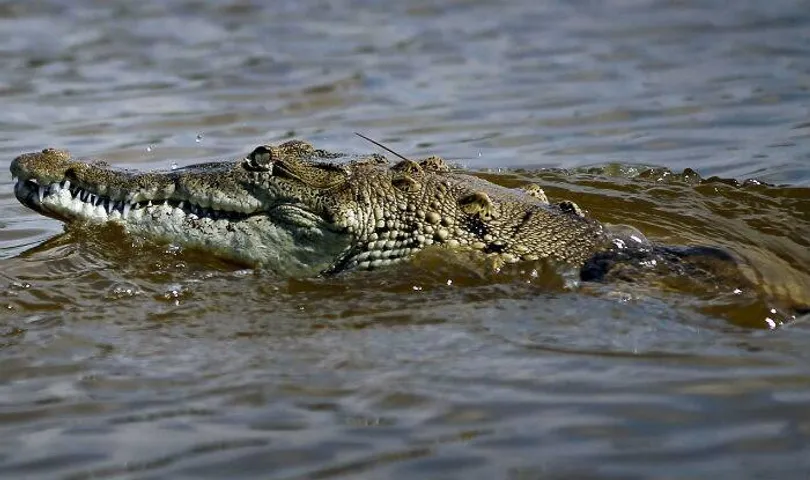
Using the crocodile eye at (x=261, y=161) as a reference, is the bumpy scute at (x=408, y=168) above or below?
below

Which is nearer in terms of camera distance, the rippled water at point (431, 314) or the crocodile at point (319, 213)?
the rippled water at point (431, 314)

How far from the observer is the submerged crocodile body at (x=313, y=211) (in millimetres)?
6672

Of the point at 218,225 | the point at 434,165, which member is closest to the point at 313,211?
the point at 218,225

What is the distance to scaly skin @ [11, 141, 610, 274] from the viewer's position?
263 inches

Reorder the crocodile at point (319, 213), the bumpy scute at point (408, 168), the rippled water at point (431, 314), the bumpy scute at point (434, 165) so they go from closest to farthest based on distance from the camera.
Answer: the rippled water at point (431, 314)
the crocodile at point (319, 213)
the bumpy scute at point (408, 168)
the bumpy scute at point (434, 165)

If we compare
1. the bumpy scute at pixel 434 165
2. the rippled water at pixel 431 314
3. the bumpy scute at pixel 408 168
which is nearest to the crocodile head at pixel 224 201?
the rippled water at pixel 431 314

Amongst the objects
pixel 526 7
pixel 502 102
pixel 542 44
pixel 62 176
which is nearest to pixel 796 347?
pixel 62 176

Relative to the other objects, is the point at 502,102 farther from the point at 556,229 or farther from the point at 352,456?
the point at 352,456

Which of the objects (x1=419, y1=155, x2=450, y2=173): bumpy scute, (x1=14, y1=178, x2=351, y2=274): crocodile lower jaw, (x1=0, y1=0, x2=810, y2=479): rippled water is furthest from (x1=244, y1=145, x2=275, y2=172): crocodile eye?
(x1=419, y1=155, x2=450, y2=173): bumpy scute

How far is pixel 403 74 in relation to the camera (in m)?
12.5

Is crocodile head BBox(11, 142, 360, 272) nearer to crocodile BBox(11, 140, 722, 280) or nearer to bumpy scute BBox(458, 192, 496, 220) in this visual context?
crocodile BBox(11, 140, 722, 280)

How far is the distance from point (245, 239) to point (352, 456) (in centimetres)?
247

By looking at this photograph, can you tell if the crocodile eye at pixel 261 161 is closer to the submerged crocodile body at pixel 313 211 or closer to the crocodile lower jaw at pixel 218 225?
the submerged crocodile body at pixel 313 211

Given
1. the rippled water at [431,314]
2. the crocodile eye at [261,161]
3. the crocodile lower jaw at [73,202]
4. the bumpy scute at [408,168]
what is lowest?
the rippled water at [431,314]
